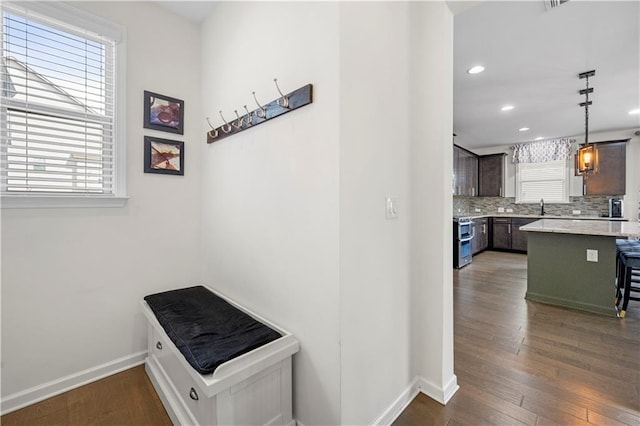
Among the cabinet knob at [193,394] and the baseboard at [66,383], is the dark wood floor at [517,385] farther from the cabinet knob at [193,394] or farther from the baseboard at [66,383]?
the cabinet knob at [193,394]

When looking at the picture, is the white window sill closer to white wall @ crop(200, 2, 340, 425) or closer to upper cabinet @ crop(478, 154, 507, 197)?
white wall @ crop(200, 2, 340, 425)

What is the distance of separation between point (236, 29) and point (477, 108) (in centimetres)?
387

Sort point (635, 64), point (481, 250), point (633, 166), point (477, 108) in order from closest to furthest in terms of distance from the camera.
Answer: point (635, 64) → point (477, 108) → point (633, 166) → point (481, 250)

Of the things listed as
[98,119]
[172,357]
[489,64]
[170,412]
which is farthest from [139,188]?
[489,64]

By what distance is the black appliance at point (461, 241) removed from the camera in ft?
16.0

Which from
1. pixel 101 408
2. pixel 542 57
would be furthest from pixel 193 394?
pixel 542 57

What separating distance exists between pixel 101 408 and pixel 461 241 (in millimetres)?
5118

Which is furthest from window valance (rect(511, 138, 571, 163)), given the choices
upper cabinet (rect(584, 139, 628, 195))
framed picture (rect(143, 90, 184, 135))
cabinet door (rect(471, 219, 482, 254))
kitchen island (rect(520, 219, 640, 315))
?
framed picture (rect(143, 90, 184, 135))

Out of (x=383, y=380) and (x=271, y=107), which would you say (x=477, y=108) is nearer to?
(x=271, y=107)

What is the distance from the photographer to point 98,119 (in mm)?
1946

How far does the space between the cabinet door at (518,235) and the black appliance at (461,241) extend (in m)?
1.86

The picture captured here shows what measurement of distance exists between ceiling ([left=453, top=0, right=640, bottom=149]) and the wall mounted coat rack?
3.71 feet

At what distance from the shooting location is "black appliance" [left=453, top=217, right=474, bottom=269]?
4867mm

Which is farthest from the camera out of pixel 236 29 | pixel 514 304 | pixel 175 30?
pixel 514 304
